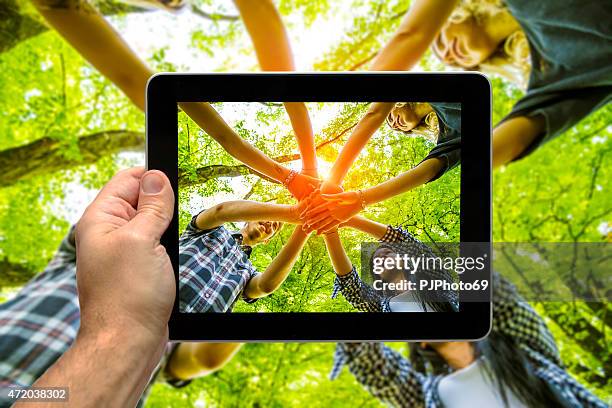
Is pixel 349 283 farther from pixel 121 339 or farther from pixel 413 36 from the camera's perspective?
pixel 413 36

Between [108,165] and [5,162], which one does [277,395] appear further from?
[5,162]

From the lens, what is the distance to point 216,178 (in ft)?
2.49

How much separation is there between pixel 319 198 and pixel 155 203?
25cm

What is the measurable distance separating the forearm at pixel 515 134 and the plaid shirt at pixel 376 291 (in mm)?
868

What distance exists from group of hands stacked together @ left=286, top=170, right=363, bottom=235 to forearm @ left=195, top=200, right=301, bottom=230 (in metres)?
0.02

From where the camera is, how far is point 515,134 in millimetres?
1518

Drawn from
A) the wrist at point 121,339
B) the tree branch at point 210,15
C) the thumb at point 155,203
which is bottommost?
the wrist at point 121,339

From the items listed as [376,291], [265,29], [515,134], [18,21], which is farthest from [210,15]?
[376,291]

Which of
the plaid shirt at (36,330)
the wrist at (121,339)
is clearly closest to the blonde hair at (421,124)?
the wrist at (121,339)

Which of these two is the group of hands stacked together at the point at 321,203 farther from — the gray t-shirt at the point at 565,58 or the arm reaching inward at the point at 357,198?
the gray t-shirt at the point at 565,58

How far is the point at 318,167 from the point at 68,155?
161cm

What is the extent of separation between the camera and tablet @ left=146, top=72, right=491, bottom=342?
27.3 inches

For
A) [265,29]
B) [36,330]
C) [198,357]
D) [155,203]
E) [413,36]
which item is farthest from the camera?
[198,357]

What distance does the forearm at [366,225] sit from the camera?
0.78 metres
